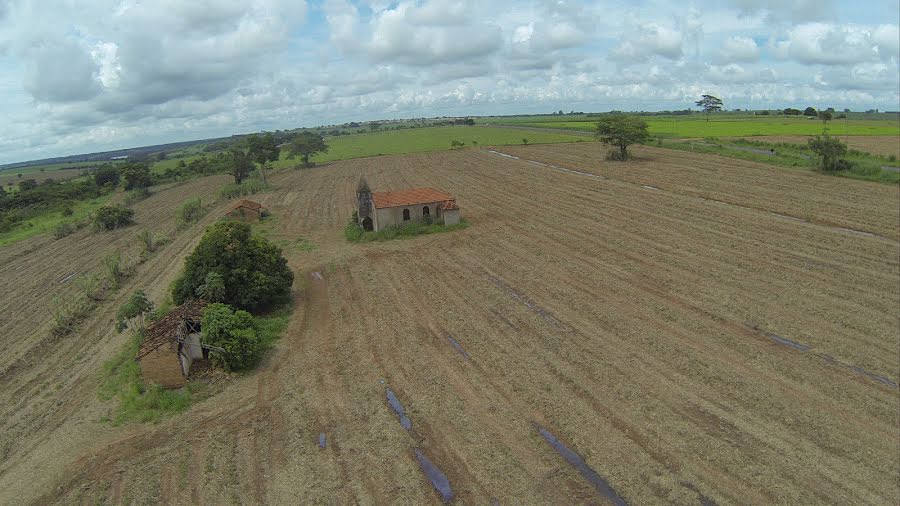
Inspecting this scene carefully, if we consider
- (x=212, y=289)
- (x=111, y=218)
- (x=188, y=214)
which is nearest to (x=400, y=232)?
(x=212, y=289)

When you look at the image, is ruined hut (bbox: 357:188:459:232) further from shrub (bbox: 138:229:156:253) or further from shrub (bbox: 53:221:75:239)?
shrub (bbox: 53:221:75:239)

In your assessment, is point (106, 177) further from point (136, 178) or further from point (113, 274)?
point (113, 274)

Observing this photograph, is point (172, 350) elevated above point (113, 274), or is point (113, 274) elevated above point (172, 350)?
point (113, 274)

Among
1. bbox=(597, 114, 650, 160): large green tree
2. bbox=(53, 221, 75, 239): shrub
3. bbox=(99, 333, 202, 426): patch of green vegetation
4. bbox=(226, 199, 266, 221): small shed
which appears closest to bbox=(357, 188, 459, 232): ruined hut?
bbox=(226, 199, 266, 221): small shed

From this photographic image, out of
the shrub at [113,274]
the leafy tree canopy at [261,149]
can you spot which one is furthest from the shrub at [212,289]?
the leafy tree canopy at [261,149]

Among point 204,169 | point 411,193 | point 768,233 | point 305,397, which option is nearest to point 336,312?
point 305,397

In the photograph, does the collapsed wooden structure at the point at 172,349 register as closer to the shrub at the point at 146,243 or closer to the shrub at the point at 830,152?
the shrub at the point at 146,243
